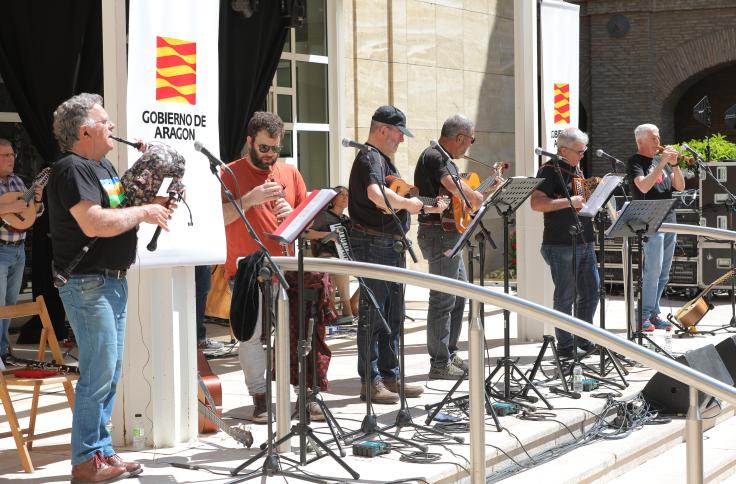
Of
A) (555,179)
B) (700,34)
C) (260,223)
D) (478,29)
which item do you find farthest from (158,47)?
(700,34)

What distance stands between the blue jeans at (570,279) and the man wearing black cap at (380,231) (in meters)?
1.59

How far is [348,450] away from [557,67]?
16.8 ft

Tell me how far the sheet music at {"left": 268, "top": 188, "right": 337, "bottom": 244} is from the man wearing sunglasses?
933mm

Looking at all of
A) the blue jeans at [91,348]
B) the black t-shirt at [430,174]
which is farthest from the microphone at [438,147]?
the blue jeans at [91,348]

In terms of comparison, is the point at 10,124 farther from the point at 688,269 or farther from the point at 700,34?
the point at 700,34

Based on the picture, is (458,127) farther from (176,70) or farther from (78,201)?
(78,201)

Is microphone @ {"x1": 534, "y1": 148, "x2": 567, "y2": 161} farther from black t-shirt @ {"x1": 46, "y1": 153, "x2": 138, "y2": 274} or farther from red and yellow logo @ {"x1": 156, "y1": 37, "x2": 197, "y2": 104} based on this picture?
black t-shirt @ {"x1": 46, "y1": 153, "x2": 138, "y2": 274}

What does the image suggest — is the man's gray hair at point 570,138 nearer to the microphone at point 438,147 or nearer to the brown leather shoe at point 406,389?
the microphone at point 438,147

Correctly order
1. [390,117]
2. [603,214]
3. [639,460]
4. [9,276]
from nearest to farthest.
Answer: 1. [639,460]
2. [390,117]
3. [603,214]
4. [9,276]

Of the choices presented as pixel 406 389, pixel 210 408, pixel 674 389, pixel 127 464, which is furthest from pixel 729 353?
pixel 127 464

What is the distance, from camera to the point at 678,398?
24.3 ft

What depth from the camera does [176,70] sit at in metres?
5.83

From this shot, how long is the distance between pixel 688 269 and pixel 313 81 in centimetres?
529

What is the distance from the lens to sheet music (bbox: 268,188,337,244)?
5.32 metres
